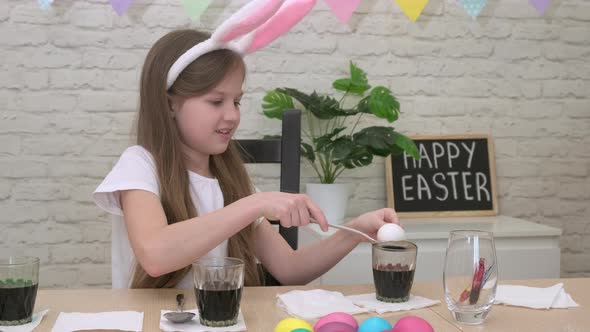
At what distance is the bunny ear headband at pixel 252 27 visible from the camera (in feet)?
4.99

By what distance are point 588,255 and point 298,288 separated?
225cm

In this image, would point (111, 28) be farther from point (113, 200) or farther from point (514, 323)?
point (514, 323)

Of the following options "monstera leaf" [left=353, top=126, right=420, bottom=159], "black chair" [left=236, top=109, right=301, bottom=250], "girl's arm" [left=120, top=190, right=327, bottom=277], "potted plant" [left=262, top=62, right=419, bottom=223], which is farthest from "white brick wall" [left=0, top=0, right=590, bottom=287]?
"girl's arm" [left=120, top=190, right=327, bottom=277]

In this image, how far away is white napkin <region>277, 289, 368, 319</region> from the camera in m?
1.24

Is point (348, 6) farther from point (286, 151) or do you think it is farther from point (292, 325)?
point (292, 325)

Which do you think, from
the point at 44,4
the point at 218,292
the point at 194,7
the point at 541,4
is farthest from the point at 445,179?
the point at 218,292

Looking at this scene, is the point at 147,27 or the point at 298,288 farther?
the point at 147,27

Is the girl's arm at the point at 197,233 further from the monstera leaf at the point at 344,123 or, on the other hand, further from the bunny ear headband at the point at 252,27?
the monstera leaf at the point at 344,123

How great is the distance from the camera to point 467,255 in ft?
3.83

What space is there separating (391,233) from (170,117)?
58 cm

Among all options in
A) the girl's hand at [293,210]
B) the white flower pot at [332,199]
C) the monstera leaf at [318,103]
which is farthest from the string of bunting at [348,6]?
the girl's hand at [293,210]

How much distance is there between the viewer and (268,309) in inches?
50.3

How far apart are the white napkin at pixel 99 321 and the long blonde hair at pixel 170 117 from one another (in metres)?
0.39

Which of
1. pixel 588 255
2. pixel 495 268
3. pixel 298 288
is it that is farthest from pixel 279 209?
pixel 588 255
